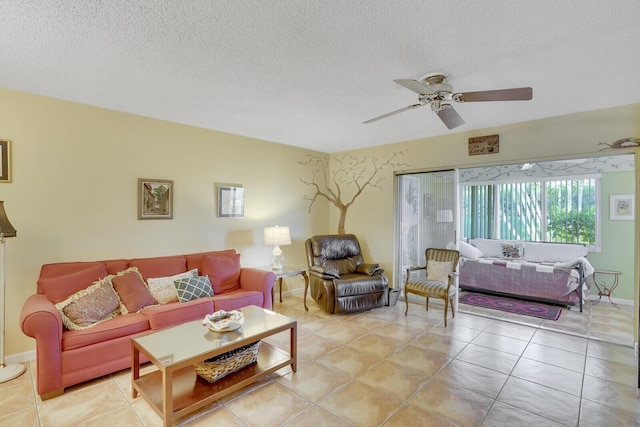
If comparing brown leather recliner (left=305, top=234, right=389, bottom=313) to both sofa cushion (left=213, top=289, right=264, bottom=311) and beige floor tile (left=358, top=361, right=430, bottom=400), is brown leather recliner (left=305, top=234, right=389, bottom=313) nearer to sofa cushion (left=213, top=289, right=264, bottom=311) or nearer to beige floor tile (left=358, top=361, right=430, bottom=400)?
sofa cushion (left=213, top=289, right=264, bottom=311)

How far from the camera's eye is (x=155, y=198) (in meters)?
3.68

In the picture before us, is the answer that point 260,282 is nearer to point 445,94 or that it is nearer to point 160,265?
point 160,265

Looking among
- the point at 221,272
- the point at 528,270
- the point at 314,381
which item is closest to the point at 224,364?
the point at 314,381

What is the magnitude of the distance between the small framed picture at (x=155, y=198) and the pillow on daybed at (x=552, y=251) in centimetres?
589

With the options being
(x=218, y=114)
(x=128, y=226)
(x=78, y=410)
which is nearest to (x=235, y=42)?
(x=218, y=114)

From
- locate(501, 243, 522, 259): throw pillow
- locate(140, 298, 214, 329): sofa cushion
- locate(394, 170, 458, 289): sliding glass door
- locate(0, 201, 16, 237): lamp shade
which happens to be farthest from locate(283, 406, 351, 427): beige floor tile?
→ locate(501, 243, 522, 259): throw pillow

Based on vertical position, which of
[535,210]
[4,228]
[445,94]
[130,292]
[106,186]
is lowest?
[130,292]

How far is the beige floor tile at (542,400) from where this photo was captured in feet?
6.93

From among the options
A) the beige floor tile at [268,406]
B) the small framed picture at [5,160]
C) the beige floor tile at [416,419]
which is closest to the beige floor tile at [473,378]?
the beige floor tile at [416,419]

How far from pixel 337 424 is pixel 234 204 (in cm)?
316

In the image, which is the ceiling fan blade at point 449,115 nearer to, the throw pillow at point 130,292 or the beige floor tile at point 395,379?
the beige floor tile at point 395,379

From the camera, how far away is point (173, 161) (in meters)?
3.85

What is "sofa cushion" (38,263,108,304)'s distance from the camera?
2699 mm

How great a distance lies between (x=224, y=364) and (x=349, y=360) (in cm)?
119
